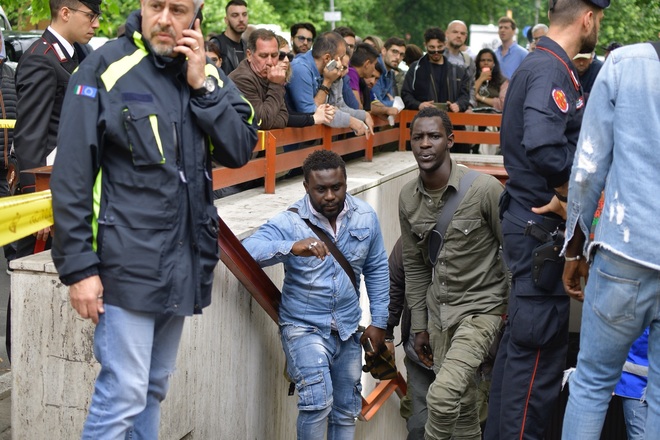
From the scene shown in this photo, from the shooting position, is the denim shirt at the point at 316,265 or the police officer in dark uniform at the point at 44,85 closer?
the police officer in dark uniform at the point at 44,85

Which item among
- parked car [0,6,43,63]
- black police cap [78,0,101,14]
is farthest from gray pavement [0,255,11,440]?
parked car [0,6,43,63]

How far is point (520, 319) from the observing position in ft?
16.0

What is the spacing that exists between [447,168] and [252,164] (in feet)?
4.55

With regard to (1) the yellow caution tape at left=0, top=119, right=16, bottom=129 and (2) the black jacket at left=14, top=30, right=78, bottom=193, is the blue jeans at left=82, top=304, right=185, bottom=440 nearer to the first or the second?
(2) the black jacket at left=14, top=30, right=78, bottom=193

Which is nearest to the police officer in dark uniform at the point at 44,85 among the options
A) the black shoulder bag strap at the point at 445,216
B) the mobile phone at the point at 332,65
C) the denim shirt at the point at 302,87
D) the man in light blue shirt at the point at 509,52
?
the black shoulder bag strap at the point at 445,216

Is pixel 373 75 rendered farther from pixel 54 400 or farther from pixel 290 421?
pixel 54 400

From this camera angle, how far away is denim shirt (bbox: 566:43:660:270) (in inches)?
140

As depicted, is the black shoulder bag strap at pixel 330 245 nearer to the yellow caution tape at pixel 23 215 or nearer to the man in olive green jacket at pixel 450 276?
the man in olive green jacket at pixel 450 276

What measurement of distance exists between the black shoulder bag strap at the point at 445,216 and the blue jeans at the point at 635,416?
199 cm

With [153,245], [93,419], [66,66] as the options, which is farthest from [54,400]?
[66,66]

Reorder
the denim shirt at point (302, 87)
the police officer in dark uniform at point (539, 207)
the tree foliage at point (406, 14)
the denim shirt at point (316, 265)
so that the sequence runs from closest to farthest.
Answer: the police officer in dark uniform at point (539, 207) → the denim shirt at point (316, 265) → the denim shirt at point (302, 87) → the tree foliage at point (406, 14)

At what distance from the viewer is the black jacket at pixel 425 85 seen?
463 inches

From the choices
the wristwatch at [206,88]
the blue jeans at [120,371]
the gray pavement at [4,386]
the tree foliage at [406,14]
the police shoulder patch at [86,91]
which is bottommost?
the tree foliage at [406,14]

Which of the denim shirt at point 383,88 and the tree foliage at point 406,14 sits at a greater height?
the denim shirt at point 383,88
